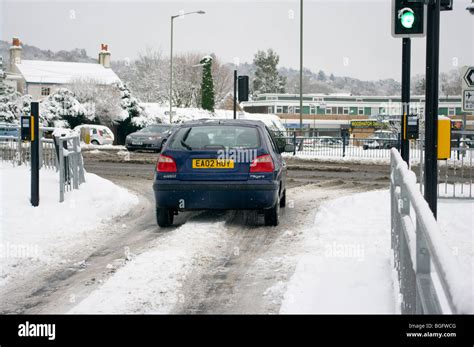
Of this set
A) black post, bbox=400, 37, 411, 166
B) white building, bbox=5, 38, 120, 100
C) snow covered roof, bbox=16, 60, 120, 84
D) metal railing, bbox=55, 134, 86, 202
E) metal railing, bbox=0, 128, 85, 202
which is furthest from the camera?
snow covered roof, bbox=16, 60, 120, 84

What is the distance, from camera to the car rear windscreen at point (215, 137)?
410 inches

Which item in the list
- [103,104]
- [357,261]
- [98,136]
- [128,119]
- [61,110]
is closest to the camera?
[357,261]

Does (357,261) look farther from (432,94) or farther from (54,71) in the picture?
(54,71)

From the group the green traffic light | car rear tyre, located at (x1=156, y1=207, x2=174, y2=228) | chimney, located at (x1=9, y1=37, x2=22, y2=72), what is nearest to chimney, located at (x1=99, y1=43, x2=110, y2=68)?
chimney, located at (x1=9, y1=37, x2=22, y2=72)

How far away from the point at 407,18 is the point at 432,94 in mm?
1385

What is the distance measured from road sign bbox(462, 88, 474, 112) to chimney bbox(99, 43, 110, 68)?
7016 cm

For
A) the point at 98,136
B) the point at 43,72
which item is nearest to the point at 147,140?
the point at 98,136

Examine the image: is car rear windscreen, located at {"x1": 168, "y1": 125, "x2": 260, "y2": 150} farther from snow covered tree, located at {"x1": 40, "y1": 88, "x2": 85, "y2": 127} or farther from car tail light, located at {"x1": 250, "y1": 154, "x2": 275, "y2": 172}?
snow covered tree, located at {"x1": 40, "y1": 88, "x2": 85, "y2": 127}

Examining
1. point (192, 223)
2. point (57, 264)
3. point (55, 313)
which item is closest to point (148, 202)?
point (192, 223)

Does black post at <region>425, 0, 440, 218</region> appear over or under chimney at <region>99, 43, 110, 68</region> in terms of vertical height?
under

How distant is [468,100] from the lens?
60.7ft

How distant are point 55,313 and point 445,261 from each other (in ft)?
13.3

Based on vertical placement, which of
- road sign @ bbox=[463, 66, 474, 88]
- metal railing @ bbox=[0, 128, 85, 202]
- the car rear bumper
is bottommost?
the car rear bumper

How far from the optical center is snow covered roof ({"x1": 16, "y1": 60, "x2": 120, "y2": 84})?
78562 millimetres
